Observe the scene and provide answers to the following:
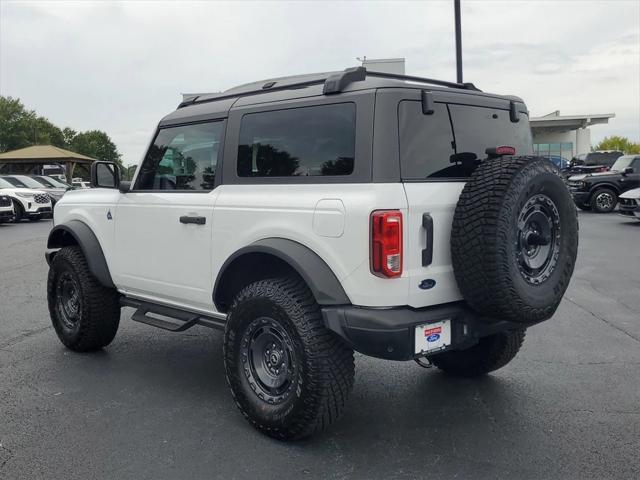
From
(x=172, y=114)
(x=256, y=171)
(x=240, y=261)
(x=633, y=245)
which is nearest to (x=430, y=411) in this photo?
(x=240, y=261)

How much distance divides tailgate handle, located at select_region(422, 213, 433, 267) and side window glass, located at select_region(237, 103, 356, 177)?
49cm

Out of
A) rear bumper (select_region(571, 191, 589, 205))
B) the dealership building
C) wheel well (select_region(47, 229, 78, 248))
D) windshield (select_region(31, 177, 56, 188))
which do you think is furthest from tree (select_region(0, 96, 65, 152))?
wheel well (select_region(47, 229, 78, 248))

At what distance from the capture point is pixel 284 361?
363 centimetres

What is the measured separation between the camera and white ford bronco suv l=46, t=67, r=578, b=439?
3.23m

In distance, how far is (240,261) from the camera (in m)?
3.86

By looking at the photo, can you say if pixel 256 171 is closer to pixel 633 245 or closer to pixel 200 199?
pixel 200 199

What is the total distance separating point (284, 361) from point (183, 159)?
1.79 m

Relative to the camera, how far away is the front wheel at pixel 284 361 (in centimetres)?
337

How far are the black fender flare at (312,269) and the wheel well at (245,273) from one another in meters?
0.15

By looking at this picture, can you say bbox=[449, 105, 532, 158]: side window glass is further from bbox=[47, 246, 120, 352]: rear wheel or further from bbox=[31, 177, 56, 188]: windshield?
bbox=[31, 177, 56, 188]: windshield

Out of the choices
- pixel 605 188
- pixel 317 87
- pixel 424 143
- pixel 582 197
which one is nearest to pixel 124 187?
pixel 317 87

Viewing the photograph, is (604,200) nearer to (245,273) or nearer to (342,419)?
→ (342,419)

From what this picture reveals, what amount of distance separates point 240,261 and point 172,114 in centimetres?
158

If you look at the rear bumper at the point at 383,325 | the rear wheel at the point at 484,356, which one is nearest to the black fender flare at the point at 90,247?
the rear bumper at the point at 383,325
